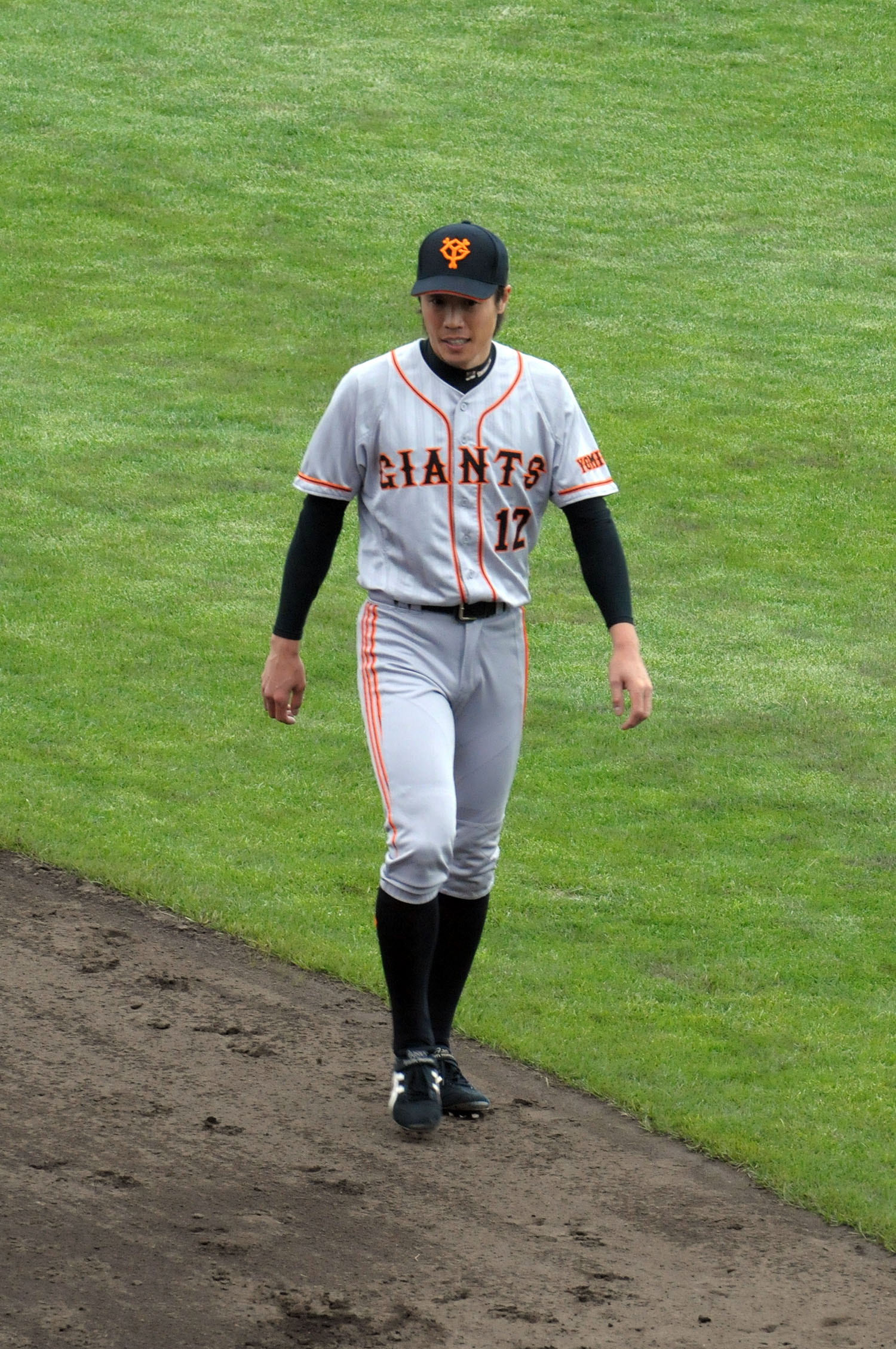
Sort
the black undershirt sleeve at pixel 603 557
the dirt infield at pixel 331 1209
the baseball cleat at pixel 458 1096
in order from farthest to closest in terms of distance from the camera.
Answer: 1. the baseball cleat at pixel 458 1096
2. the black undershirt sleeve at pixel 603 557
3. the dirt infield at pixel 331 1209

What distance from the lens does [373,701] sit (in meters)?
4.29

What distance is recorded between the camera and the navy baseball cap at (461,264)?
4191mm

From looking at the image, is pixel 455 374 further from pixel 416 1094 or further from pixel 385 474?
pixel 416 1094

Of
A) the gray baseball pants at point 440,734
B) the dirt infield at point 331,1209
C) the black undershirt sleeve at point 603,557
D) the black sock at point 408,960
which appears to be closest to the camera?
the dirt infield at point 331,1209

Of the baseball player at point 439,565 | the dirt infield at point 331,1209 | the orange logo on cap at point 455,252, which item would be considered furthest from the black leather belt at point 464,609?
the dirt infield at point 331,1209

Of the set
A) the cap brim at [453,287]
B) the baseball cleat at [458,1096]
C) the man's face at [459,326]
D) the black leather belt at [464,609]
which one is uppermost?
the cap brim at [453,287]

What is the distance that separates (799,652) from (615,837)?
2.24 metres

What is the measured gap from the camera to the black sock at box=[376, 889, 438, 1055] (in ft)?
14.0

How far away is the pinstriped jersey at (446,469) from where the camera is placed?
423 cm

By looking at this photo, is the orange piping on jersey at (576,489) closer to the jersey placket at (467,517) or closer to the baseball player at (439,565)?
the baseball player at (439,565)

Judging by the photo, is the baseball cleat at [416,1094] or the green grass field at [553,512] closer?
the baseball cleat at [416,1094]

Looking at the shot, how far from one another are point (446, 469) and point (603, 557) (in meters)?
0.45

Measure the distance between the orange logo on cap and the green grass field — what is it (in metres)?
2.10

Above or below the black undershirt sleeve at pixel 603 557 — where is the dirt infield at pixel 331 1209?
below
